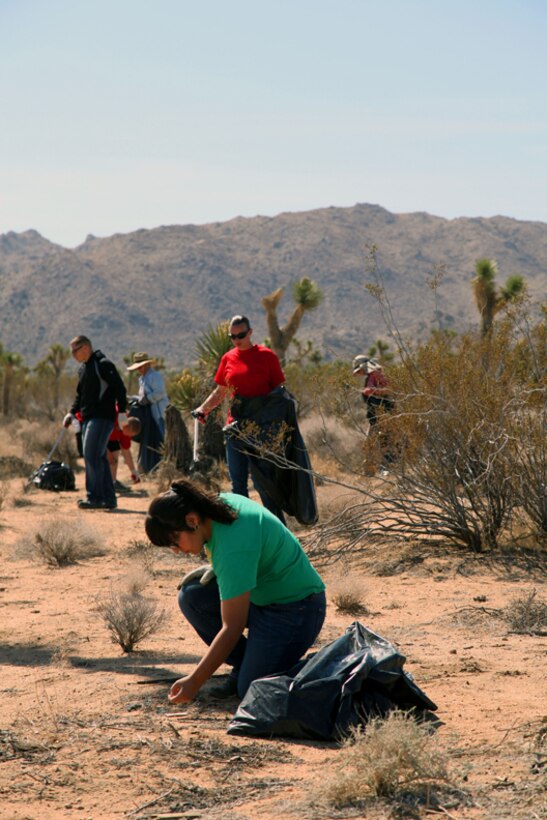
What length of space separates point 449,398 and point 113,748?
5.14m

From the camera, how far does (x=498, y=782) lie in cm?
419

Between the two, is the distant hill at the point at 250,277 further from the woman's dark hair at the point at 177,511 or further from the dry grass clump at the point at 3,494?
the woman's dark hair at the point at 177,511

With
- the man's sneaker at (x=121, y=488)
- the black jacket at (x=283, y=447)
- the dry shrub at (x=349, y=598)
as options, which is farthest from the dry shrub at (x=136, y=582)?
the man's sneaker at (x=121, y=488)

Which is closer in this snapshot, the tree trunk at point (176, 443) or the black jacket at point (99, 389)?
the black jacket at point (99, 389)

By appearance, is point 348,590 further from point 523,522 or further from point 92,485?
point 92,485

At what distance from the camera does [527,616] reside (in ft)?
23.0

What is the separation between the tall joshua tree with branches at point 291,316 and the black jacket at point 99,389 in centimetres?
812

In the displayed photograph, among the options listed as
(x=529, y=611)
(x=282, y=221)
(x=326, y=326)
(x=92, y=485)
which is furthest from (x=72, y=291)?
(x=529, y=611)

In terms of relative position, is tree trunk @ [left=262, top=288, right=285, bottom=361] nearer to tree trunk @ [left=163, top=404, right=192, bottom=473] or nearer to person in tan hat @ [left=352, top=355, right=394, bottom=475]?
tree trunk @ [left=163, top=404, right=192, bottom=473]

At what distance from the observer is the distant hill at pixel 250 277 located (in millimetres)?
100438

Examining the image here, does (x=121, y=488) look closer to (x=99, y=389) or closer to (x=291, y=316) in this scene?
(x=99, y=389)

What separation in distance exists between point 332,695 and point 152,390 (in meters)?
11.4

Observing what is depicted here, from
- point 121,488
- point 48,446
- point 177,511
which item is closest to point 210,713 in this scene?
point 177,511

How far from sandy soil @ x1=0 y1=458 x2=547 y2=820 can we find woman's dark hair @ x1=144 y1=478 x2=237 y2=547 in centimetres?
89
